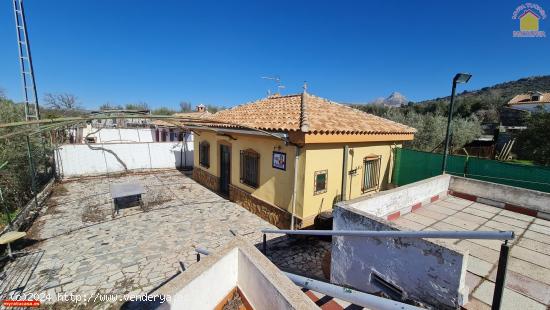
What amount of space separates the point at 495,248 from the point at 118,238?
28.3 ft

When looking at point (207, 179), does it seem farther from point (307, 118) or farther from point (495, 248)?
point (495, 248)

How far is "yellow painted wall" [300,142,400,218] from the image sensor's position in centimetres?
696

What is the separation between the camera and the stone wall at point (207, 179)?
457 inches

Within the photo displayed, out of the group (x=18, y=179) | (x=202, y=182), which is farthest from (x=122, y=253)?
(x=202, y=182)

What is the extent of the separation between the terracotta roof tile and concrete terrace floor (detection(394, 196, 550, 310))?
10.2 feet

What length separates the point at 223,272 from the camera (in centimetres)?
320

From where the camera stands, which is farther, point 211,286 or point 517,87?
point 517,87

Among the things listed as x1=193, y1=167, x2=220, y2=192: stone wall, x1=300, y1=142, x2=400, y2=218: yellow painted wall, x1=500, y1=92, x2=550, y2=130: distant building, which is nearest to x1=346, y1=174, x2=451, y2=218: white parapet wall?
x1=300, y1=142, x2=400, y2=218: yellow painted wall

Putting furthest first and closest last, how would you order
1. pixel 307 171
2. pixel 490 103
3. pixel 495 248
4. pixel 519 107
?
pixel 490 103, pixel 519 107, pixel 307 171, pixel 495 248

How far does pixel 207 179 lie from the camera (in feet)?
41.1

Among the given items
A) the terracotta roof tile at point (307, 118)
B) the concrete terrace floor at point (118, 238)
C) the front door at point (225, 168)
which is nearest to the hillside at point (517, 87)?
the terracotta roof tile at point (307, 118)

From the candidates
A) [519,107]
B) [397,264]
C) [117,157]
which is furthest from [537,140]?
[117,157]

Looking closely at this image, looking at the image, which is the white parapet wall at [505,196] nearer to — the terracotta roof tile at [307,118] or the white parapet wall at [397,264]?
the terracotta roof tile at [307,118]

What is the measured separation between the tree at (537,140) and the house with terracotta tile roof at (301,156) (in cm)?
1003
